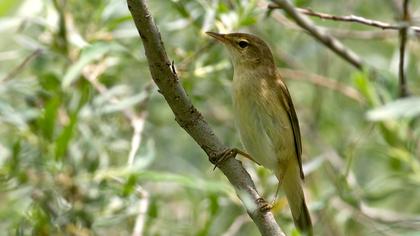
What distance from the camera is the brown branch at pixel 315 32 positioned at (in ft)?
11.5

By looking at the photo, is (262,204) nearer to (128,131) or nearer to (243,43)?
(243,43)

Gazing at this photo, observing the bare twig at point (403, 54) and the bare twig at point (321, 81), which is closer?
the bare twig at point (403, 54)

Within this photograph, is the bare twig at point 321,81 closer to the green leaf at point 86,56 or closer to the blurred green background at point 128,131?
the blurred green background at point 128,131

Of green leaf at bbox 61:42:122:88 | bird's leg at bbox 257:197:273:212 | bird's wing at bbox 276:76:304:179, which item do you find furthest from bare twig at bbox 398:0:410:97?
green leaf at bbox 61:42:122:88

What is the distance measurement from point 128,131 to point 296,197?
1.09m

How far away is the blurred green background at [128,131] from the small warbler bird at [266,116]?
0.09 meters

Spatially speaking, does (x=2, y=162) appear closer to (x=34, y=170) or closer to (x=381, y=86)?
(x=34, y=170)

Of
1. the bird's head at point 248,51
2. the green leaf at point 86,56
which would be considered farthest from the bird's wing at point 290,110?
the green leaf at point 86,56

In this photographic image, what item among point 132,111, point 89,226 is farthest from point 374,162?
point 89,226

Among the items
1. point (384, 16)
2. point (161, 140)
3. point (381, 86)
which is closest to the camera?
point (381, 86)

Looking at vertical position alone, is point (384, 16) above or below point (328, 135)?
above

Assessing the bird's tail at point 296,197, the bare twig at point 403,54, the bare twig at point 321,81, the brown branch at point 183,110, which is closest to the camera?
the brown branch at point 183,110

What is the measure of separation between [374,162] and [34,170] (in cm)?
274

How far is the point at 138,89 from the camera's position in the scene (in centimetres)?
491
